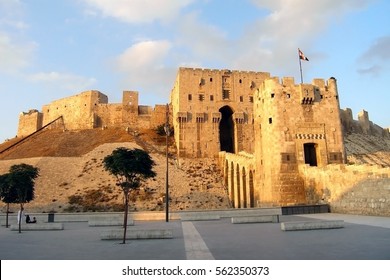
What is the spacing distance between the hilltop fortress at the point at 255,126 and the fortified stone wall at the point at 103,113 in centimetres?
20

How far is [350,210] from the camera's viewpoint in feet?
69.4

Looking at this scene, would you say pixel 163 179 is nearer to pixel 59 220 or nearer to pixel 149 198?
pixel 149 198

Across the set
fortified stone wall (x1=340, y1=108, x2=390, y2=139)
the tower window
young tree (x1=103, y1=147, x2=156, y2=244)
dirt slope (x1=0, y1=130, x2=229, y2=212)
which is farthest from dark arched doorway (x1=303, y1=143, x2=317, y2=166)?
fortified stone wall (x1=340, y1=108, x2=390, y2=139)

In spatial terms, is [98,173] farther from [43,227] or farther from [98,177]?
[43,227]

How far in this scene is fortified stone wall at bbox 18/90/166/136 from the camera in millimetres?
62156

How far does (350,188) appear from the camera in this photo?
21297mm

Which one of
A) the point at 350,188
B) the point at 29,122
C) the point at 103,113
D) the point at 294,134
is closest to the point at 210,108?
the point at 294,134

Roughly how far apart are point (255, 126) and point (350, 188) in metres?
13.0

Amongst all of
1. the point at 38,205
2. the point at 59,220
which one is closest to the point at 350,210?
the point at 59,220

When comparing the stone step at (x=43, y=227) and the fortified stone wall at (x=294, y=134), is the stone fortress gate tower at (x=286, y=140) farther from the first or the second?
the stone step at (x=43, y=227)

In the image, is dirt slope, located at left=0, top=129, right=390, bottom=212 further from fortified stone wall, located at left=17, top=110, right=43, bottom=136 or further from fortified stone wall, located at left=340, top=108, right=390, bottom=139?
fortified stone wall, located at left=340, top=108, right=390, bottom=139

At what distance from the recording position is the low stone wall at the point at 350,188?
18.1 m

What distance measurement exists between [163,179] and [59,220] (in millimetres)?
19655

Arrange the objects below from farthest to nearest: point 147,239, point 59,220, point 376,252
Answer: point 59,220 < point 147,239 < point 376,252
